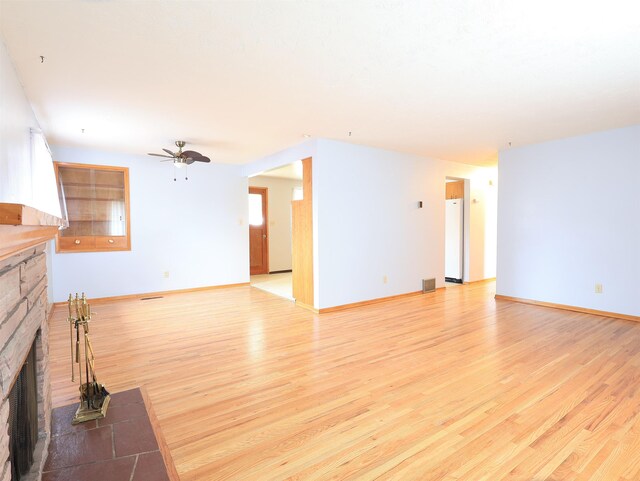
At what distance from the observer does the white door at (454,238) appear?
270 inches

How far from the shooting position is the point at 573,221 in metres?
4.63

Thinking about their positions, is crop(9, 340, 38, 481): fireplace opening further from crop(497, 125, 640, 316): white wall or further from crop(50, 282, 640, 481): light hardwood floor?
crop(497, 125, 640, 316): white wall

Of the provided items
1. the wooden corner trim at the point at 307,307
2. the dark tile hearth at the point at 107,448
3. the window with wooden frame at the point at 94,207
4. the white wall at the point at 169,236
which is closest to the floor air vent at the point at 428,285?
the wooden corner trim at the point at 307,307

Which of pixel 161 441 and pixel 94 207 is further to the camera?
pixel 94 207

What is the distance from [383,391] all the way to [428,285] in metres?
3.76

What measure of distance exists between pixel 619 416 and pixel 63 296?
651 cm

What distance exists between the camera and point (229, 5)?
1.84 metres

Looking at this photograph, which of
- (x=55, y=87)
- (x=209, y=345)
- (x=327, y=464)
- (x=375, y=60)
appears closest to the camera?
(x=327, y=464)

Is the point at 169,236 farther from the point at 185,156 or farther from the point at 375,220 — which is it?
the point at 375,220

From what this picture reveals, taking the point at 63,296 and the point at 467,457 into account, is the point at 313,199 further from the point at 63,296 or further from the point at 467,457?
the point at 63,296

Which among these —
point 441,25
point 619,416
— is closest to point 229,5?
point 441,25

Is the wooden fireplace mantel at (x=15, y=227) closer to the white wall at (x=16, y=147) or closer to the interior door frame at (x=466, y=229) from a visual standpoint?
the white wall at (x=16, y=147)

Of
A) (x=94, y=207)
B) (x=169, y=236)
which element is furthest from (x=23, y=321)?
(x=169, y=236)

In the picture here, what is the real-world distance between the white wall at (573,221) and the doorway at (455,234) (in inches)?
54.6
